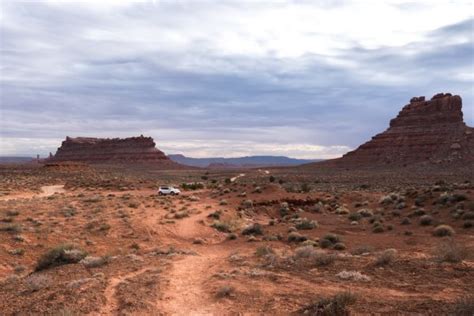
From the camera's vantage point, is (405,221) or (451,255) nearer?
(451,255)

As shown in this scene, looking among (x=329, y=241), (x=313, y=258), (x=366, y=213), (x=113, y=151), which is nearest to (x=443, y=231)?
(x=329, y=241)

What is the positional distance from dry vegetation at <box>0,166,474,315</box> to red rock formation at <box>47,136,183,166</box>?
134 meters

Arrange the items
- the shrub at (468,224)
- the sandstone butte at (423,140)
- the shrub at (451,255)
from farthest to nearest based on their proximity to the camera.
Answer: the sandstone butte at (423,140), the shrub at (468,224), the shrub at (451,255)

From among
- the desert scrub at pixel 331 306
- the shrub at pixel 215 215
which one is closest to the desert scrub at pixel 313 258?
the desert scrub at pixel 331 306

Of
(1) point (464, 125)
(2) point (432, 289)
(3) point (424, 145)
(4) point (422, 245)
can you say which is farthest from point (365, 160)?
(2) point (432, 289)

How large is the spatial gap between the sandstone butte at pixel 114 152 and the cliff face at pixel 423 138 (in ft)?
A: 221

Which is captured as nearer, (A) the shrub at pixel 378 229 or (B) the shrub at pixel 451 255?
(B) the shrub at pixel 451 255

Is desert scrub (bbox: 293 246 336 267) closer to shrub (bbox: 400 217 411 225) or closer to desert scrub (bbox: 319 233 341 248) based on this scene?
desert scrub (bbox: 319 233 341 248)

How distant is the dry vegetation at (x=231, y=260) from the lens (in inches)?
344

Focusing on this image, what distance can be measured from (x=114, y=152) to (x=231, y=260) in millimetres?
156481

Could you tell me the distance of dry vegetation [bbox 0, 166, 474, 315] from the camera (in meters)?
8.73

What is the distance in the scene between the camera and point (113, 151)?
164m

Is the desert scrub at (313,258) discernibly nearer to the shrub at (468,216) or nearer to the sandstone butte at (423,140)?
the shrub at (468,216)

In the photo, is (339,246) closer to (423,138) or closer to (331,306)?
(331,306)
